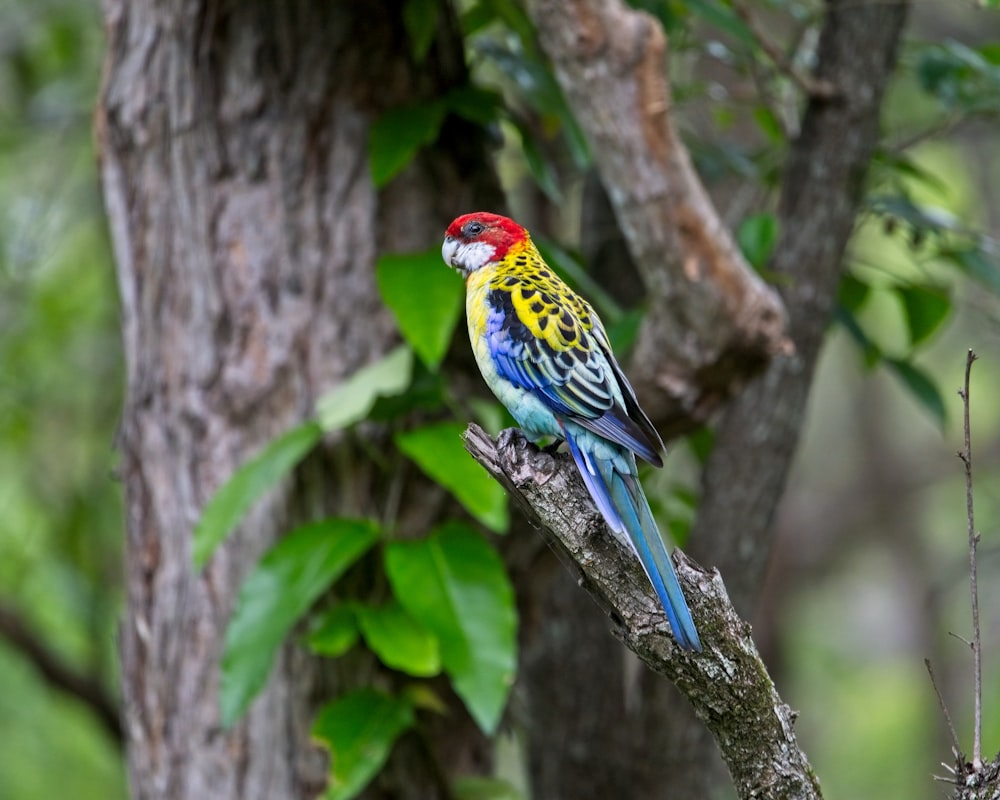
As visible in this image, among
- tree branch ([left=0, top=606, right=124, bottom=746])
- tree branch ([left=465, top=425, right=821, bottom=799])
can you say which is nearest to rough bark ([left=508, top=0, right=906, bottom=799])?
tree branch ([left=465, top=425, right=821, bottom=799])

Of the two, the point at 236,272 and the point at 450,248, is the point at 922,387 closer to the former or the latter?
the point at 450,248

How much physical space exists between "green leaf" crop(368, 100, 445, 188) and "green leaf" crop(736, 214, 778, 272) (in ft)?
3.81

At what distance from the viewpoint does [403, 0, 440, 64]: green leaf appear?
374 centimetres

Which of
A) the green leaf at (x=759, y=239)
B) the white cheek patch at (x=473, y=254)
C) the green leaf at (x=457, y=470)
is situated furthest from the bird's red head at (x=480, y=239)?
the green leaf at (x=759, y=239)

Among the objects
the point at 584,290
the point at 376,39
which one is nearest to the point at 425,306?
Answer: the point at 584,290

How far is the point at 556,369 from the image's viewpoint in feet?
8.75

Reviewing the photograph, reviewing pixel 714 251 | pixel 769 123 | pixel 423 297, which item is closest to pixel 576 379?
pixel 714 251

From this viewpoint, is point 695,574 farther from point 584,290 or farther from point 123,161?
point 123,161

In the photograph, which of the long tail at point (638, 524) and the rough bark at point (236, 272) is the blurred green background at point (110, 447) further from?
the long tail at point (638, 524)

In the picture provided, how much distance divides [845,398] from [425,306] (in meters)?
9.30

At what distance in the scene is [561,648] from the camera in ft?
15.4

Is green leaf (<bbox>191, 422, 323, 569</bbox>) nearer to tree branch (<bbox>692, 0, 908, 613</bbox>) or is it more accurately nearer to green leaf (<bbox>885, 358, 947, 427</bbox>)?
tree branch (<bbox>692, 0, 908, 613</bbox>)

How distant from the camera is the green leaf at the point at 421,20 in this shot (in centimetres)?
374

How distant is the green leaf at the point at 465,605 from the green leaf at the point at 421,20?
1640 mm
